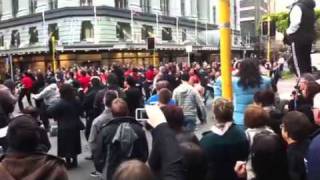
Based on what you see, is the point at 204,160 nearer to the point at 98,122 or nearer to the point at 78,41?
the point at 98,122

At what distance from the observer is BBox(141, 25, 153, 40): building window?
180ft

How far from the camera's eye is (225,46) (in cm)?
586

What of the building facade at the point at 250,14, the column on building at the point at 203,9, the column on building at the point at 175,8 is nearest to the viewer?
the column on building at the point at 175,8

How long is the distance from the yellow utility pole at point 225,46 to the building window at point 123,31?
45544 mm

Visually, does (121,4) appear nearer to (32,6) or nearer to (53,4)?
(53,4)

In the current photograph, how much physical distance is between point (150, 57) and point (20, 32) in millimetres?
13723

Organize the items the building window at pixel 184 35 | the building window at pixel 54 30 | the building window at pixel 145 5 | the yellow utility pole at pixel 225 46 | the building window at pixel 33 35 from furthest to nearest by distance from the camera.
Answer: the building window at pixel 184 35, the building window at pixel 145 5, the building window at pixel 33 35, the building window at pixel 54 30, the yellow utility pole at pixel 225 46

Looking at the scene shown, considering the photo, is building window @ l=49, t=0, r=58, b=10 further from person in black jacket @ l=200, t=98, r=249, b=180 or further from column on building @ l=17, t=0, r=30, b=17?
person in black jacket @ l=200, t=98, r=249, b=180

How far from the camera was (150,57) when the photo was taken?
53312mm

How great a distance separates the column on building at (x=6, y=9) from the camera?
2300 inches

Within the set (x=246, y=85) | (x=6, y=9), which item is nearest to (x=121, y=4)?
(x=6, y=9)

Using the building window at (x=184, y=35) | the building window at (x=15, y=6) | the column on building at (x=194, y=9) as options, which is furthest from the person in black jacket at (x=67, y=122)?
the column on building at (x=194, y=9)

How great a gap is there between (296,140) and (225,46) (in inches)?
70.6

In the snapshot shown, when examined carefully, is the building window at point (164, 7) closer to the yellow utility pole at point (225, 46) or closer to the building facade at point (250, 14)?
the building facade at point (250, 14)
